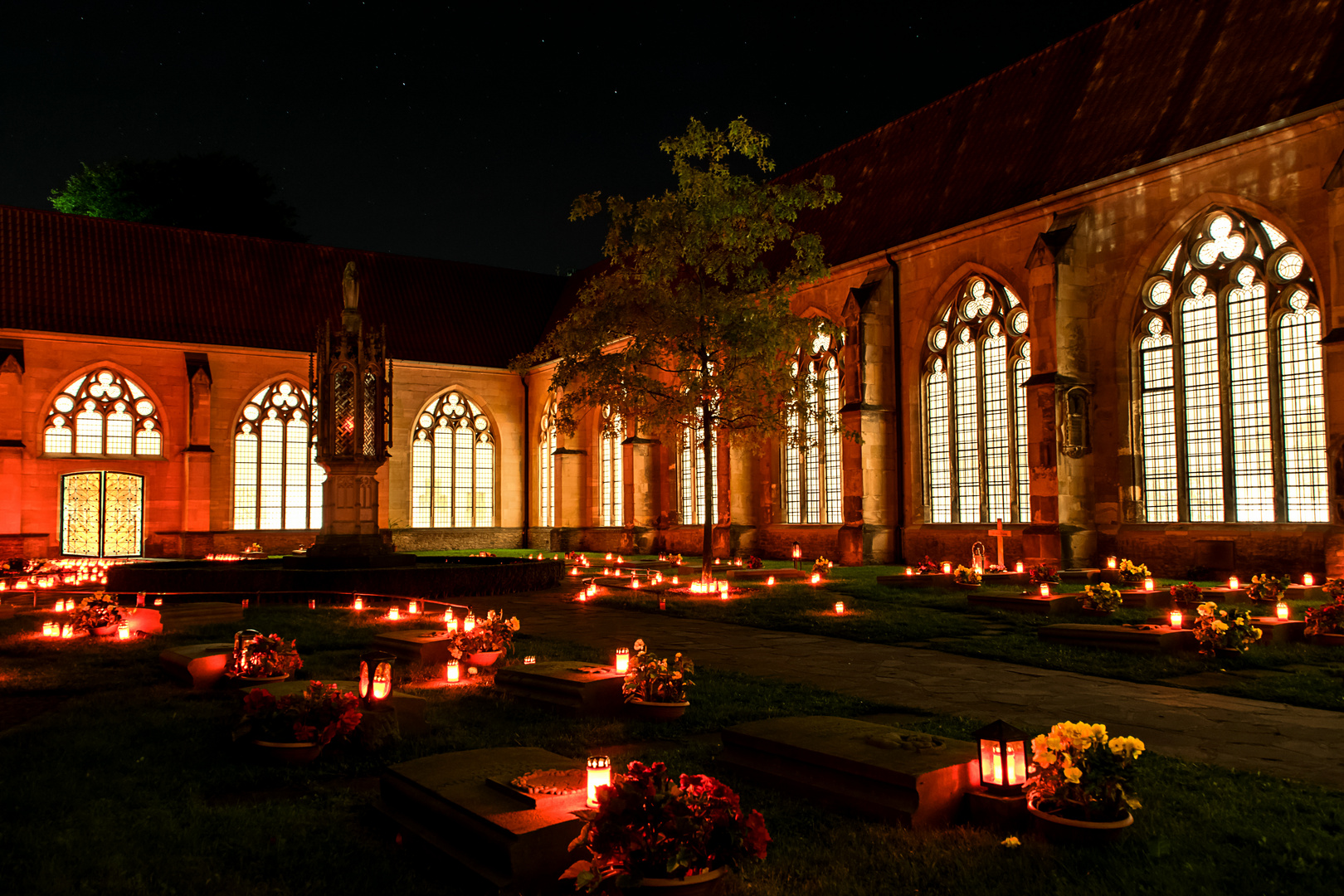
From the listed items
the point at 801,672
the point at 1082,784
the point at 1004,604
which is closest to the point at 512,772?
the point at 1082,784

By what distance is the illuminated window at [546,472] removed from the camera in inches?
1668

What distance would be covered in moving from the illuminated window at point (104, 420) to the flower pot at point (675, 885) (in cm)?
3664

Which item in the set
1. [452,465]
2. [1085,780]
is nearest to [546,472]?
[452,465]

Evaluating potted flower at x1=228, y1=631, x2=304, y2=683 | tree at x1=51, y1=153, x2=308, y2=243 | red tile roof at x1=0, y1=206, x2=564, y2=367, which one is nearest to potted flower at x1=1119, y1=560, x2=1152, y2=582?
potted flower at x1=228, y1=631, x2=304, y2=683

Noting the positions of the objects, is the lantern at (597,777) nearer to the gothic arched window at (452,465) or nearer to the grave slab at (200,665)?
the grave slab at (200,665)

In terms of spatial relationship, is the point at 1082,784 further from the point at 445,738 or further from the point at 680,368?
the point at 680,368

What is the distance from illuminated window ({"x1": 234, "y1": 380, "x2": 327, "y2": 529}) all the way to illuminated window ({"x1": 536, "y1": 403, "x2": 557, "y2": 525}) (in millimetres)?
9255

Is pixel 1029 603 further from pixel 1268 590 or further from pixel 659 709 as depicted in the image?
pixel 659 709

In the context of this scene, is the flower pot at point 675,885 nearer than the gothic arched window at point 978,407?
Yes

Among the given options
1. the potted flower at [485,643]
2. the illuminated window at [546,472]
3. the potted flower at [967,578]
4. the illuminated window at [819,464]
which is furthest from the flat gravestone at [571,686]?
the illuminated window at [546,472]

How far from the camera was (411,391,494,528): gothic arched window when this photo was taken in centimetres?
4119

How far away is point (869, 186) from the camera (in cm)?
3131

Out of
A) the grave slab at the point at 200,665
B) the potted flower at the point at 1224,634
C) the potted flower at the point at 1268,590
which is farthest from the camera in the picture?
the potted flower at the point at 1268,590

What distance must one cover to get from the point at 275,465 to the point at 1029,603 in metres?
30.7
